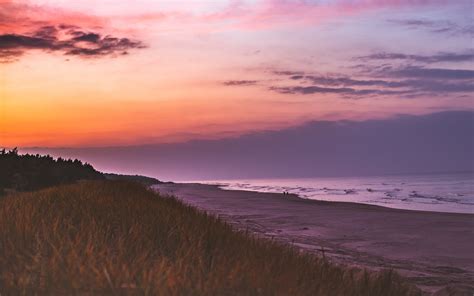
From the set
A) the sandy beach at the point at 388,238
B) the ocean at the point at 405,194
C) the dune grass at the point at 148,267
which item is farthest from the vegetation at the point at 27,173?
the ocean at the point at 405,194

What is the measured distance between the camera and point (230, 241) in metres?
7.43

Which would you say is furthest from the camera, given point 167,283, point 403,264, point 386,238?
point 386,238

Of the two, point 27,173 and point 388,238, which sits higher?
point 27,173

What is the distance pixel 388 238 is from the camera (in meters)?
15.6

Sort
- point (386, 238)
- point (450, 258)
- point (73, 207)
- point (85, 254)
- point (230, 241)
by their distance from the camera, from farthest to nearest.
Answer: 1. point (386, 238)
2. point (450, 258)
3. point (73, 207)
4. point (230, 241)
5. point (85, 254)

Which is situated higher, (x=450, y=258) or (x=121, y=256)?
(x=121, y=256)

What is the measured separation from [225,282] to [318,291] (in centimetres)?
101

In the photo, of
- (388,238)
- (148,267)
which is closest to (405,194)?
(388,238)

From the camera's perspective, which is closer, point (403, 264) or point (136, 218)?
point (136, 218)

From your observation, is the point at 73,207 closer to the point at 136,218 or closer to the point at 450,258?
the point at 136,218

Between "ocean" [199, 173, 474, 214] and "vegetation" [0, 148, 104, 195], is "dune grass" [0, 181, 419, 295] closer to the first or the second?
"vegetation" [0, 148, 104, 195]

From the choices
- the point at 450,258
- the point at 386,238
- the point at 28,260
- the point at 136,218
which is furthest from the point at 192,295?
the point at 386,238

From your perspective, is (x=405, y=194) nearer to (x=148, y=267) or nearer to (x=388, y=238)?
(x=388, y=238)

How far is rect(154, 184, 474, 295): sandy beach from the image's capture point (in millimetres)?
10603
